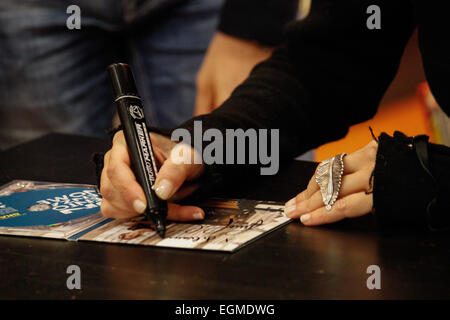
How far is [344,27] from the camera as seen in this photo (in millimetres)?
917

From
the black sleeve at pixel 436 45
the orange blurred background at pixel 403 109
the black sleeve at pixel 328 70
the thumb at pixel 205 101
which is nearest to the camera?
the black sleeve at pixel 436 45

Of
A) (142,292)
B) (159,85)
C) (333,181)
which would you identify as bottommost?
(142,292)

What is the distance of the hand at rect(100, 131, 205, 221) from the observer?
2.06 feet

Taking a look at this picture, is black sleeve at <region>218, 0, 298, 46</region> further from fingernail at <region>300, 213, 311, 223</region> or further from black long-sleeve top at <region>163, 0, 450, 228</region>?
fingernail at <region>300, 213, 311, 223</region>

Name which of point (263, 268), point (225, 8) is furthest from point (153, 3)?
point (263, 268)

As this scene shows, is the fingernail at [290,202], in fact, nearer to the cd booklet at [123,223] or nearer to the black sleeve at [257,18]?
the cd booklet at [123,223]

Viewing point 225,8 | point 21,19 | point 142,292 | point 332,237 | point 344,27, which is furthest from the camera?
point 21,19

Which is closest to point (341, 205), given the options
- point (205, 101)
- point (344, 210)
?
point (344, 210)

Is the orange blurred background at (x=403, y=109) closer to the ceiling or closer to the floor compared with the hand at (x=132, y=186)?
closer to the ceiling

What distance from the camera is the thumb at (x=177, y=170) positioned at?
627 millimetres

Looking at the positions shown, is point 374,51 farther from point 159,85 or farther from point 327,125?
point 159,85

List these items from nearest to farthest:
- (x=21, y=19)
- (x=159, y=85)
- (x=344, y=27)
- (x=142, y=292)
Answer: (x=142, y=292) → (x=344, y=27) → (x=21, y=19) → (x=159, y=85)

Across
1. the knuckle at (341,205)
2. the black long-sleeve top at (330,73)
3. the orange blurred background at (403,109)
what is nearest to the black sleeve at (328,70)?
the black long-sleeve top at (330,73)

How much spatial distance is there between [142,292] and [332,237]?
0.69ft
